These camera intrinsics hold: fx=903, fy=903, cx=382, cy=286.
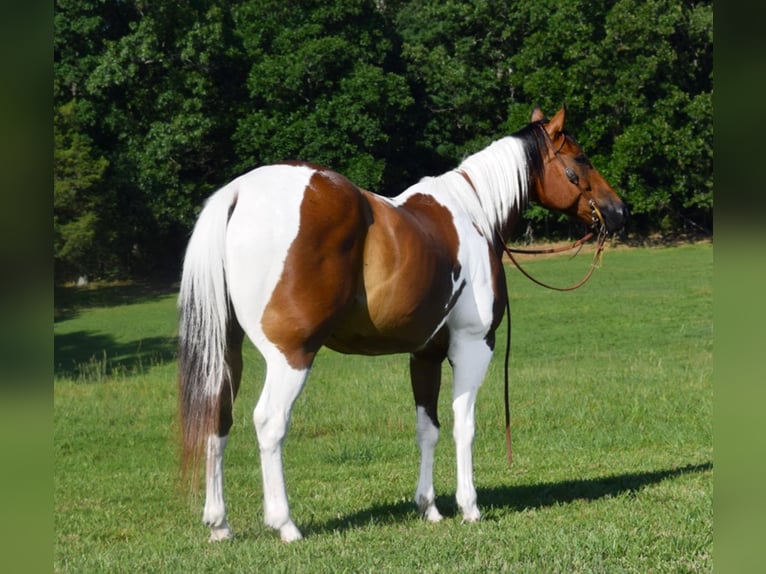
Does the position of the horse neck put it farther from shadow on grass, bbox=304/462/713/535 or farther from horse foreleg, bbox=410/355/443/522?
shadow on grass, bbox=304/462/713/535

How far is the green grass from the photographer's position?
4566 millimetres

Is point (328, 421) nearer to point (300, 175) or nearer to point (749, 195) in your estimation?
point (300, 175)

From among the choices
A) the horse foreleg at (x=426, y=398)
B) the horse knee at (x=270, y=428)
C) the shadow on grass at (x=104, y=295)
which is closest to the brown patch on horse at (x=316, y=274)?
the horse knee at (x=270, y=428)

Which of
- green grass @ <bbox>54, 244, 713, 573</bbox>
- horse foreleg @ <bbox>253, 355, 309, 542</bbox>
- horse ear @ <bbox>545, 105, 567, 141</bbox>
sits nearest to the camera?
green grass @ <bbox>54, 244, 713, 573</bbox>

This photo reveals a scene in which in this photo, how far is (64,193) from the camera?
105 ft

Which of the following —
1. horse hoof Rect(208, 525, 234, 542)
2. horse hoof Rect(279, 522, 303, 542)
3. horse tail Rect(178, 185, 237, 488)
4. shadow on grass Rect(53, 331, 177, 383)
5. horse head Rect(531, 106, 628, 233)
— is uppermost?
horse head Rect(531, 106, 628, 233)

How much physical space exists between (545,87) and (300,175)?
3504cm

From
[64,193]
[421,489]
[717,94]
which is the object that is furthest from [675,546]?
[64,193]

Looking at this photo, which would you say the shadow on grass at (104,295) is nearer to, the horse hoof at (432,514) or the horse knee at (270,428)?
the horse hoof at (432,514)

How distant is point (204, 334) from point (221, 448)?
656 millimetres

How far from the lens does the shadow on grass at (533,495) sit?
5707 millimetres

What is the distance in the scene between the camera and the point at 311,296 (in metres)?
4.68

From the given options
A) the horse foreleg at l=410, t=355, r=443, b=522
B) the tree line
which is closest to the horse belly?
the horse foreleg at l=410, t=355, r=443, b=522

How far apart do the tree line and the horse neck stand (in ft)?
99.7
